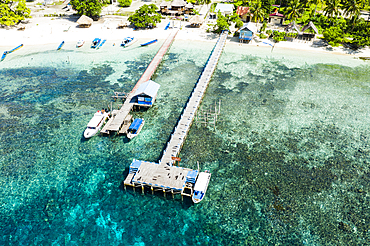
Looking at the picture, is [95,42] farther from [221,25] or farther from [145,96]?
[221,25]

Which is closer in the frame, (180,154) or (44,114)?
(180,154)

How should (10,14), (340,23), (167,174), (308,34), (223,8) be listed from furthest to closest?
(223,8), (10,14), (340,23), (308,34), (167,174)

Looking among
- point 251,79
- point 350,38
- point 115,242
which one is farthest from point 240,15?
point 115,242

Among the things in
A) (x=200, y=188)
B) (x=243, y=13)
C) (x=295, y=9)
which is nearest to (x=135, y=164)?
(x=200, y=188)

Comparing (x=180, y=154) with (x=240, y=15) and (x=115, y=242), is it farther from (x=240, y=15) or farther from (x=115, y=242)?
(x=240, y=15)

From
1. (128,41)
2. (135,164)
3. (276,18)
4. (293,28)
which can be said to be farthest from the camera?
(276,18)

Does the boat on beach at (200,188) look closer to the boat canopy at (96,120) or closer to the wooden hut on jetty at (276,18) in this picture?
the boat canopy at (96,120)
